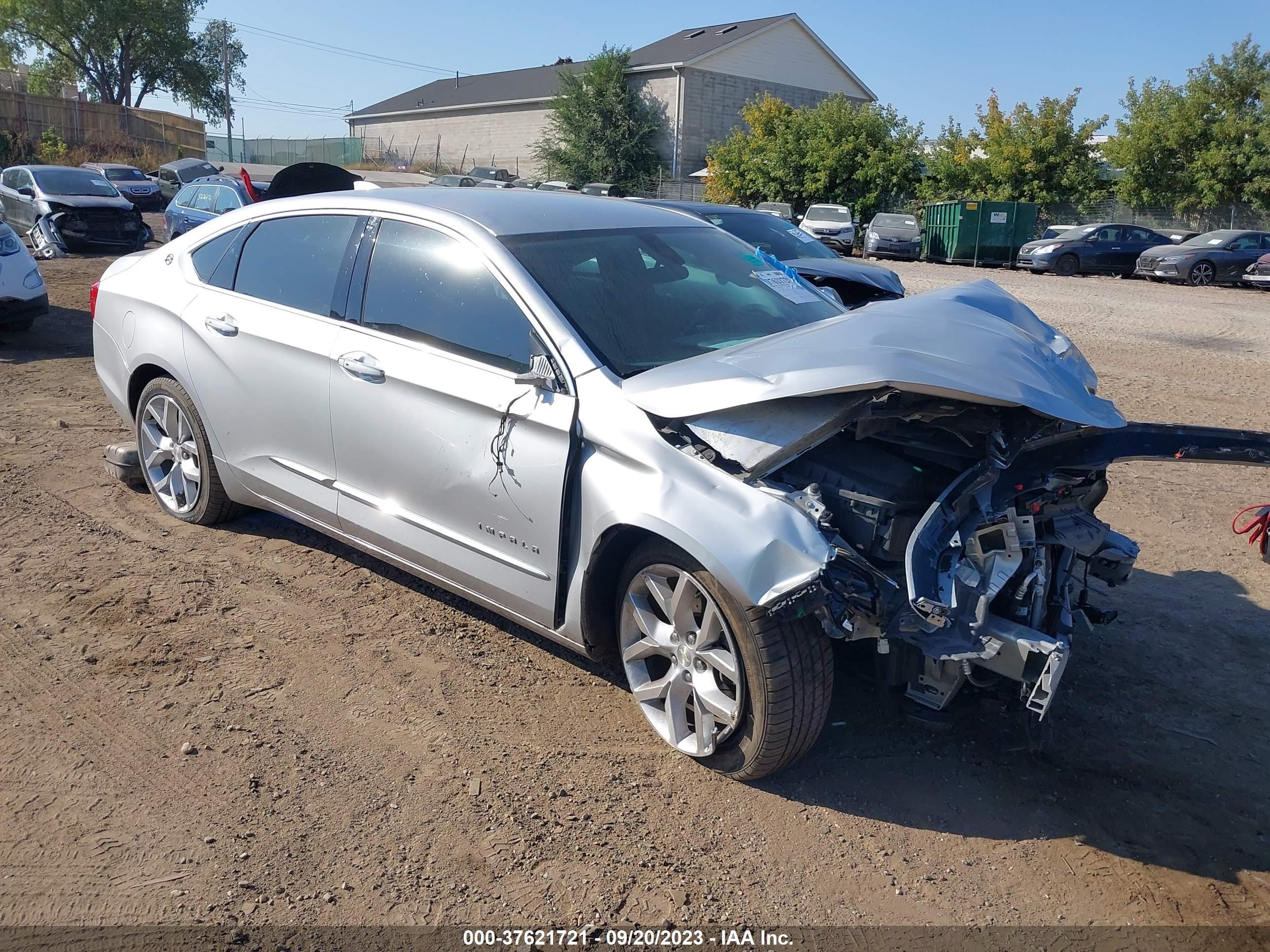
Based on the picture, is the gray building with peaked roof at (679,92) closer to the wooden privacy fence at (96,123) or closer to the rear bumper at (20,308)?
the wooden privacy fence at (96,123)

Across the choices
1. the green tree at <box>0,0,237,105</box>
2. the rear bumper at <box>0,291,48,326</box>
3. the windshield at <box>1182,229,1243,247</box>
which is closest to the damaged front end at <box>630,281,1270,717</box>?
the rear bumper at <box>0,291,48,326</box>

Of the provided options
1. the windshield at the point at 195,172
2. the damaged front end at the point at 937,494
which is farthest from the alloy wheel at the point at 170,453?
the windshield at the point at 195,172

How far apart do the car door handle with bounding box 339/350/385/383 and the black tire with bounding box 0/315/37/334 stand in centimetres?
798

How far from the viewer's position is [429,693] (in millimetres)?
3871

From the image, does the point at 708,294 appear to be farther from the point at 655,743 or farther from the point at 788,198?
the point at 788,198

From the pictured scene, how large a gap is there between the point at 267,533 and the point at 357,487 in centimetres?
142

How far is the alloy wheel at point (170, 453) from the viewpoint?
5266 mm

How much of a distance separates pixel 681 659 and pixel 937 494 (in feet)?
3.31

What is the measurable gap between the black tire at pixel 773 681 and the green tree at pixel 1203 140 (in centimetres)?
3679

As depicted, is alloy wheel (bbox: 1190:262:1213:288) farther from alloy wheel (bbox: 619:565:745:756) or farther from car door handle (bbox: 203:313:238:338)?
alloy wheel (bbox: 619:565:745:756)

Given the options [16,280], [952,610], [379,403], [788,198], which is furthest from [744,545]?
[788,198]

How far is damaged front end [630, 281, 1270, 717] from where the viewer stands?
303 centimetres

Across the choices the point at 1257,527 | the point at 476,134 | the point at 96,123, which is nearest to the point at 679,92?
the point at 476,134

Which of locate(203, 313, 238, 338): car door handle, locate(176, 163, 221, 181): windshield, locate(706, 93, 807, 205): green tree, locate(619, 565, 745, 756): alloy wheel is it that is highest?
locate(706, 93, 807, 205): green tree
